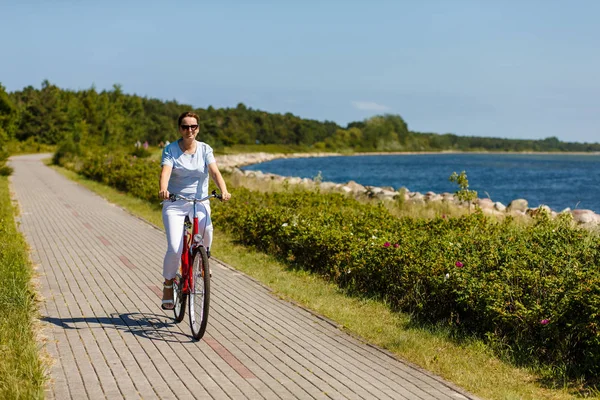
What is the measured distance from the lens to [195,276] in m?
6.39

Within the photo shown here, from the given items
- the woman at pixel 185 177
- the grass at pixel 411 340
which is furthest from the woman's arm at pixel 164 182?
the grass at pixel 411 340

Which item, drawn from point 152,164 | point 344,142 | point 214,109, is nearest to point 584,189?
point 152,164

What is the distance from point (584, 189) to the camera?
49.2 m

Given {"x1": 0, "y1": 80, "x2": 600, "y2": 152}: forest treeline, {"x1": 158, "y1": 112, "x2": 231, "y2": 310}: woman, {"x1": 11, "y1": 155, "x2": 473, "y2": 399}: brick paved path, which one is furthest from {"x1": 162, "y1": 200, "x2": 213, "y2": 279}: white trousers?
{"x1": 0, "y1": 80, "x2": 600, "y2": 152}: forest treeline

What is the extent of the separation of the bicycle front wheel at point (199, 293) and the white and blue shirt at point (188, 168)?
0.66 meters

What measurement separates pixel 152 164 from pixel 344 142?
6145 inches

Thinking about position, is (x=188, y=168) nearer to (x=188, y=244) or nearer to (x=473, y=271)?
(x=188, y=244)

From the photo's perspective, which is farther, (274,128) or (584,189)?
(274,128)

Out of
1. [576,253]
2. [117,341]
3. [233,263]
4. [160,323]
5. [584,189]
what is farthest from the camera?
[584,189]

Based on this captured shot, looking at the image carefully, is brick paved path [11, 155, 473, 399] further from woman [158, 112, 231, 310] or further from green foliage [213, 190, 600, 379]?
green foliage [213, 190, 600, 379]

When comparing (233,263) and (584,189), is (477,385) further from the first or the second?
(584,189)

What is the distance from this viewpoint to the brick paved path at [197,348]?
16.6 ft

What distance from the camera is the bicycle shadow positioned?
645 centimetres

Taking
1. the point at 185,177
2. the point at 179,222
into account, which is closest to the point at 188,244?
the point at 179,222
